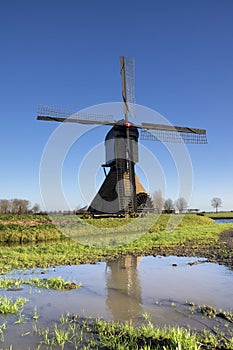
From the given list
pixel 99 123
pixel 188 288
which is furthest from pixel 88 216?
pixel 188 288

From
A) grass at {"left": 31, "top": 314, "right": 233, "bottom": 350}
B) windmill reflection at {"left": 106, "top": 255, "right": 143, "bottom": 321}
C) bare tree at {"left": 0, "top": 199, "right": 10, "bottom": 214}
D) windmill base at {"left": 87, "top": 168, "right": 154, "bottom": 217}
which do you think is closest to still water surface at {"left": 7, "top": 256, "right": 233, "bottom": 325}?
windmill reflection at {"left": 106, "top": 255, "right": 143, "bottom": 321}

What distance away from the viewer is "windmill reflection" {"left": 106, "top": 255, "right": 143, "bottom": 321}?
5.11 metres

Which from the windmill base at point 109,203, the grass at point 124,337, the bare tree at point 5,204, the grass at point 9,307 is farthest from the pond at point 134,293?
the bare tree at point 5,204

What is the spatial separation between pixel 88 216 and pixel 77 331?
23218 millimetres

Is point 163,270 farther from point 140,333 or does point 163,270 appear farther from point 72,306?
point 140,333

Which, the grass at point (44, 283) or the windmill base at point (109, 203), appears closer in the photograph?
the grass at point (44, 283)

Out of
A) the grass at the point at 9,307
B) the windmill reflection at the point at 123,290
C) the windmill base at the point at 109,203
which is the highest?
the windmill base at the point at 109,203

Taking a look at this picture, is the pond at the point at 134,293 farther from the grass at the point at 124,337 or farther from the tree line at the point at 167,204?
the tree line at the point at 167,204

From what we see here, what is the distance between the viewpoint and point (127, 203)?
27.5 m

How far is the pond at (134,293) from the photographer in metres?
4.86

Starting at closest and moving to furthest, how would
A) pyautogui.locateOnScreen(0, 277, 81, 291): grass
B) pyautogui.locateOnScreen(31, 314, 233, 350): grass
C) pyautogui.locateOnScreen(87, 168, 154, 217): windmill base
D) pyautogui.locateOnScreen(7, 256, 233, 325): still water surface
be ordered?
pyautogui.locateOnScreen(31, 314, 233, 350): grass → pyautogui.locateOnScreen(7, 256, 233, 325): still water surface → pyautogui.locateOnScreen(0, 277, 81, 291): grass → pyautogui.locateOnScreen(87, 168, 154, 217): windmill base

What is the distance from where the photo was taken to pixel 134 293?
6277 millimetres

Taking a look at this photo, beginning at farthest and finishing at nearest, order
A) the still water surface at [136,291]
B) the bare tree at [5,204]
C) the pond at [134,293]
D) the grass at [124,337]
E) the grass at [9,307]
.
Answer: the bare tree at [5,204]
the still water surface at [136,291]
the grass at [9,307]
the pond at [134,293]
the grass at [124,337]

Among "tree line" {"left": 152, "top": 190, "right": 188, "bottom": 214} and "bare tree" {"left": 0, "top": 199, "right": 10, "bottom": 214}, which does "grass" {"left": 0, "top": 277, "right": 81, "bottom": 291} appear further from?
"bare tree" {"left": 0, "top": 199, "right": 10, "bottom": 214}
